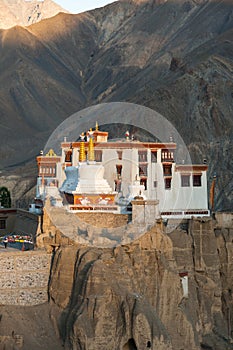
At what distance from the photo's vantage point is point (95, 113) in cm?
8925

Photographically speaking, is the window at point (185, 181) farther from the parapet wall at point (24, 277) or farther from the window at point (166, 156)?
the parapet wall at point (24, 277)

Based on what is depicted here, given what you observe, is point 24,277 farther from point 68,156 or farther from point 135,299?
point 68,156

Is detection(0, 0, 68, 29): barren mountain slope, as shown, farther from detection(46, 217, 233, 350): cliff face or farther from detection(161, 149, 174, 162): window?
detection(46, 217, 233, 350): cliff face

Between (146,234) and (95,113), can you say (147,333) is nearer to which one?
(146,234)

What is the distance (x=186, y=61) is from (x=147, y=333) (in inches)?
2765

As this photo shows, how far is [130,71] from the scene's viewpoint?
5007 inches

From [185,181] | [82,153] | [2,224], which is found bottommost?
[2,224]

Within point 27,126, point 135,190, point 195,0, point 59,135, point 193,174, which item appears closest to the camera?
point 135,190

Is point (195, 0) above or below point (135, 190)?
above

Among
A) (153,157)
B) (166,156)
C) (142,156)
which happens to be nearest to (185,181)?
(166,156)

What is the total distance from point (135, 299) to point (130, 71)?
103 meters

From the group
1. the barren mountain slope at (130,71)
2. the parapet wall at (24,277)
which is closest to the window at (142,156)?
the parapet wall at (24,277)

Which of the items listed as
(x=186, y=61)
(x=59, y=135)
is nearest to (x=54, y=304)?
(x=59, y=135)

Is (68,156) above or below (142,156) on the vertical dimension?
above
